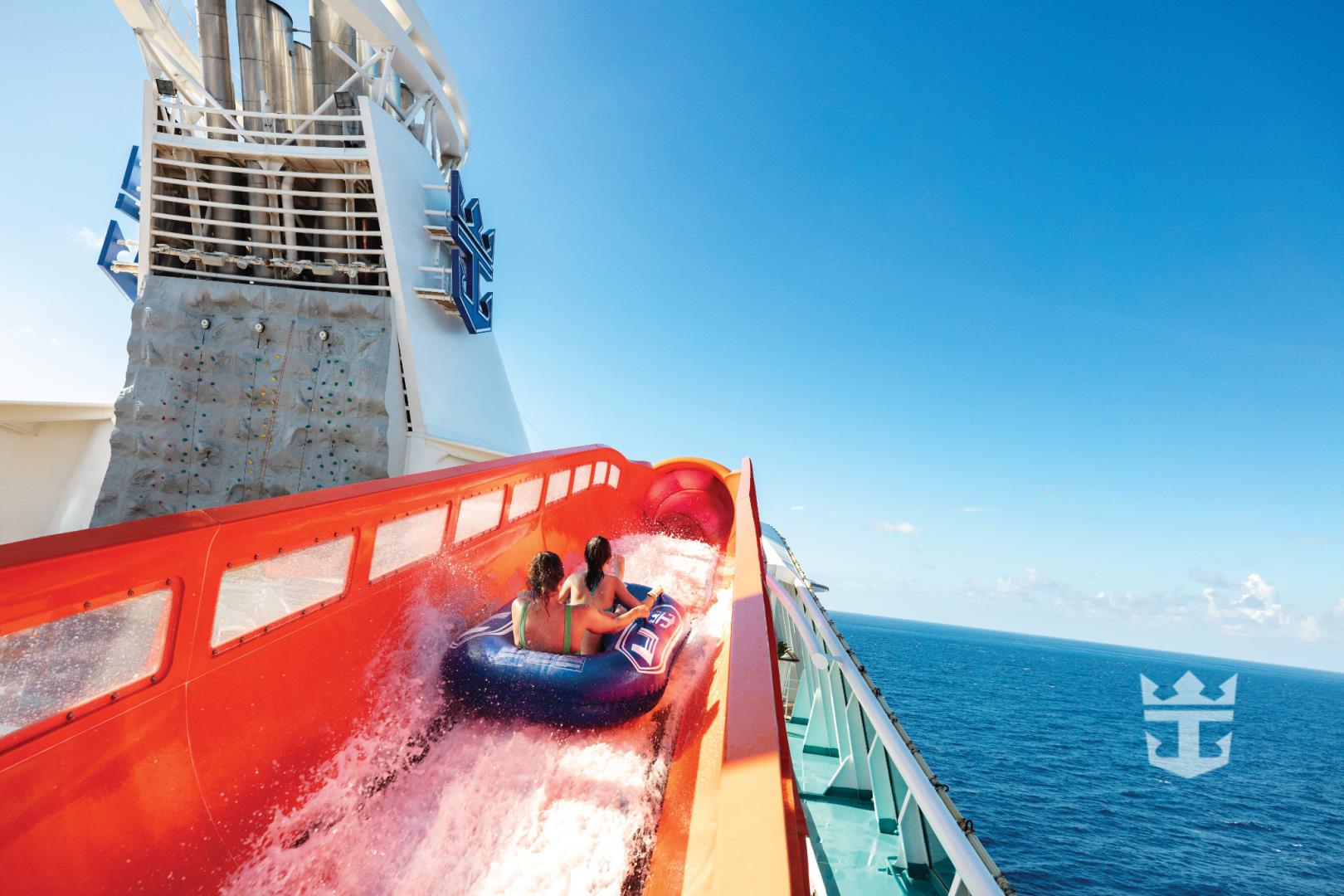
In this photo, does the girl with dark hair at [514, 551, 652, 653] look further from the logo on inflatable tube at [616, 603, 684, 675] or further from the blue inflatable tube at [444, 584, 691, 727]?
the logo on inflatable tube at [616, 603, 684, 675]

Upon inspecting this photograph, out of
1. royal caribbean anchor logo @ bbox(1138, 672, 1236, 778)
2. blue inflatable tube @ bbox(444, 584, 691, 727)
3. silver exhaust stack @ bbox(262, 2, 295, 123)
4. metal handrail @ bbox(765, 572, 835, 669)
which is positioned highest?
silver exhaust stack @ bbox(262, 2, 295, 123)

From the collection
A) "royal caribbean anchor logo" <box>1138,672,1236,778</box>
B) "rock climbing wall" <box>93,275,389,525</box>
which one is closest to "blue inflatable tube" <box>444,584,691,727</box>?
"rock climbing wall" <box>93,275,389,525</box>

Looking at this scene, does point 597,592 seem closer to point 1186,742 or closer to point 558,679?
point 558,679

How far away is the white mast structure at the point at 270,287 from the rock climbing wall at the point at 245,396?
0.03 meters

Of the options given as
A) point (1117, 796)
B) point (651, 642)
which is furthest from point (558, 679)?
point (1117, 796)

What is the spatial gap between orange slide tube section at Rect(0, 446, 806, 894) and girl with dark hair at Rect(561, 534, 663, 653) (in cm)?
70

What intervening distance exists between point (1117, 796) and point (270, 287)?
41.2m

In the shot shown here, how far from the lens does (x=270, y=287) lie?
1182 centimetres

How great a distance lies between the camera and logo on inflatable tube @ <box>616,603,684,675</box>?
316 centimetres

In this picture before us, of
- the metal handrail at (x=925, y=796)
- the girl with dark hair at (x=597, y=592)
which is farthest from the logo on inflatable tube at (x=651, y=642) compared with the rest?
the metal handrail at (x=925, y=796)

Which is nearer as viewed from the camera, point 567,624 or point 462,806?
point 462,806

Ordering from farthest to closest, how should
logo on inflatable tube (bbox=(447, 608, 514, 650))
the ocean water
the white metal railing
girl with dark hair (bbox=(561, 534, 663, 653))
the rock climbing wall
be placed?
the ocean water, the rock climbing wall, girl with dark hair (bbox=(561, 534, 663, 653)), logo on inflatable tube (bbox=(447, 608, 514, 650)), the white metal railing

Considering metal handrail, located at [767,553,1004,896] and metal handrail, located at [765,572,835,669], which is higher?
metal handrail, located at [765,572,835,669]

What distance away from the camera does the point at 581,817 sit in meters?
2.49
